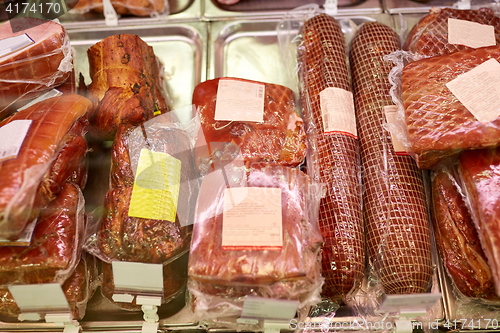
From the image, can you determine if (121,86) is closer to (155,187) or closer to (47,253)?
(155,187)

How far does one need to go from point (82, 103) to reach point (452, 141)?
1755 mm

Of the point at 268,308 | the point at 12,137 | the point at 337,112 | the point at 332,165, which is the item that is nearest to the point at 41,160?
the point at 12,137

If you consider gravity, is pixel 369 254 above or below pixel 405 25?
below

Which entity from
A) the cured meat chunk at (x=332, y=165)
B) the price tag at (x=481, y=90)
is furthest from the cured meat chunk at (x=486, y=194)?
the cured meat chunk at (x=332, y=165)

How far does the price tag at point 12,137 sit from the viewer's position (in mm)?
1441

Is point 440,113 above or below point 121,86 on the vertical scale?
below

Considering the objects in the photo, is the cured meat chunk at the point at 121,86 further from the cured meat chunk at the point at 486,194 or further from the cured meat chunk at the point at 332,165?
the cured meat chunk at the point at 486,194

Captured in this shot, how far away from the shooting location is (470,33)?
201 centimetres

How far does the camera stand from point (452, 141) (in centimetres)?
157

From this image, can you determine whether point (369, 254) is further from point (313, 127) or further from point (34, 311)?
point (34, 311)

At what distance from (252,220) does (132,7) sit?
203 cm

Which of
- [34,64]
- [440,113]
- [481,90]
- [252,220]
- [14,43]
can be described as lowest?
[252,220]

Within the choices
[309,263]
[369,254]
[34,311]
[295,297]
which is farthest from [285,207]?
[34,311]

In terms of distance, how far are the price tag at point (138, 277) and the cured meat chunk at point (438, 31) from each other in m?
1.81
